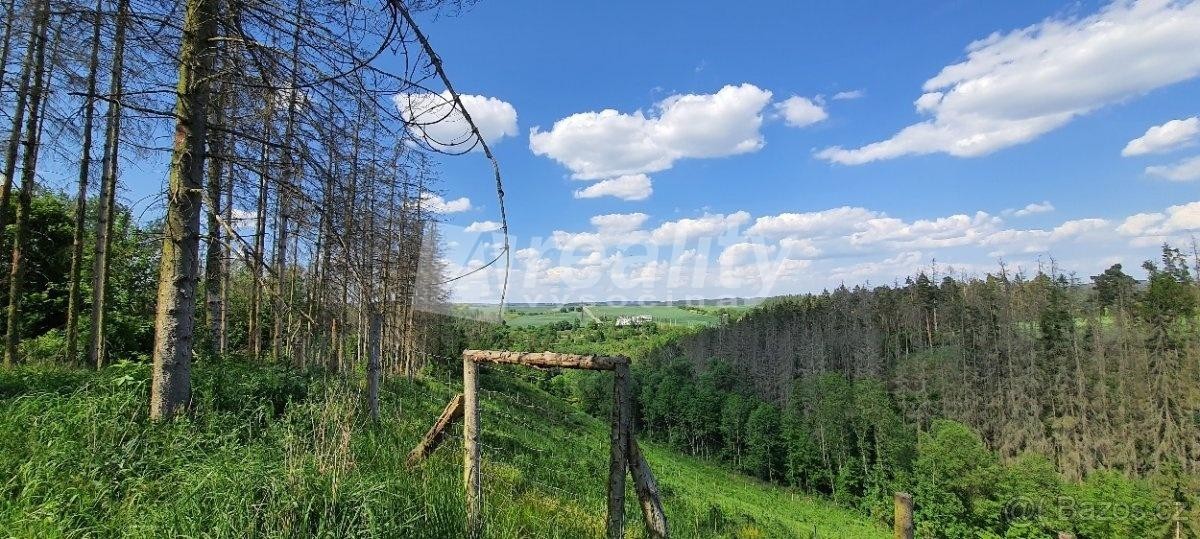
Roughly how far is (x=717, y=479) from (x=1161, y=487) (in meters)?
31.2

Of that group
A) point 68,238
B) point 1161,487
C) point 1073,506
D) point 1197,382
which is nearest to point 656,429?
point 1073,506

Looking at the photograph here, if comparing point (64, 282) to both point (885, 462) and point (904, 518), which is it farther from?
point (885, 462)

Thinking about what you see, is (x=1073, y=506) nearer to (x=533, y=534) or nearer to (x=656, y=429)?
(x=656, y=429)

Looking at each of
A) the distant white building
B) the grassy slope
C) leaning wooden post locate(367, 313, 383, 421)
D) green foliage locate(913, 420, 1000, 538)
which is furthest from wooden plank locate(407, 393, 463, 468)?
the distant white building

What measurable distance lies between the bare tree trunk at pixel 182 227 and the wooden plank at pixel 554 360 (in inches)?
81.6

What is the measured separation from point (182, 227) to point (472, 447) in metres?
2.55

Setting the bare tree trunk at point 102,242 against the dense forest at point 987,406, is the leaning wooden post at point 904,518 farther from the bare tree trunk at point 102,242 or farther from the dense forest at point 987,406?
the dense forest at point 987,406

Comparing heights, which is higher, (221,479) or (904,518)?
(221,479)

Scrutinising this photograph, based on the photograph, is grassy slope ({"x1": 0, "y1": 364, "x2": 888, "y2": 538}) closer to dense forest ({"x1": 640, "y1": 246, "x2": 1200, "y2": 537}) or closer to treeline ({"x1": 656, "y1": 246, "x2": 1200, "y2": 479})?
dense forest ({"x1": 640, "y1": 246, "x2": 1200, "y2": 537})

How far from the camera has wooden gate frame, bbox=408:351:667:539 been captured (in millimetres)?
3723

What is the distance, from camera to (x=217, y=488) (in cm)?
303

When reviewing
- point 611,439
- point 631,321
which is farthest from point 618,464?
point 631,321

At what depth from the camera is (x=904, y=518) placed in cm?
607

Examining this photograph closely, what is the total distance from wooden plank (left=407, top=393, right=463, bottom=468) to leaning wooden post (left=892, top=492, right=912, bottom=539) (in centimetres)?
474
